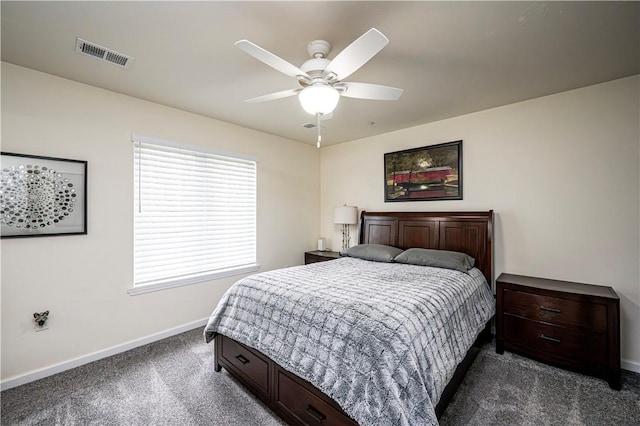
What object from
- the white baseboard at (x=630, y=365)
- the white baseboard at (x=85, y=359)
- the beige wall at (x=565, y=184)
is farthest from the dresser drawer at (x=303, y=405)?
the white baseboard at (x=630, y=365)

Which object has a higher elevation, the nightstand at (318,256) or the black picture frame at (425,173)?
the black picture frame at (425,173)

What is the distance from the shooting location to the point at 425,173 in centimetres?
374

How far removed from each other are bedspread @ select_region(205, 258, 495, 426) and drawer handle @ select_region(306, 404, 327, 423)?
8.1 inches

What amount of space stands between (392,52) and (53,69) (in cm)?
280

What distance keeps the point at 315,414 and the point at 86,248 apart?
254cm

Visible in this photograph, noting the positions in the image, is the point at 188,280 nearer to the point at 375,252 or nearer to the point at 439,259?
the point at 375,252

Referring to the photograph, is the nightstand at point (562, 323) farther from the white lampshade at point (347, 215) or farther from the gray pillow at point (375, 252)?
the white lampshade at point (347, 215)

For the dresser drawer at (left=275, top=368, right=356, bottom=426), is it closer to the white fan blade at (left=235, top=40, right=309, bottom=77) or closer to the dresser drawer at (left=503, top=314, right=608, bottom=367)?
the white fan blade at (left=235, top=40, right=309, bottom=77)

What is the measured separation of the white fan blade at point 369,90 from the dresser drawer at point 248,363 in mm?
2012

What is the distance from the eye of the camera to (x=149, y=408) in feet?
6.59

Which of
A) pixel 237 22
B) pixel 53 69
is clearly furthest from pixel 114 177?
pixel 237 22

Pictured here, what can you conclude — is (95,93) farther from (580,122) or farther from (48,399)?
(580,122)

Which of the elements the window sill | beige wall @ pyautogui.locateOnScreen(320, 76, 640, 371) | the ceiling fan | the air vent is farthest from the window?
beige wall @ pyautogui.locateOnScreen(320, 76, 640, 371)

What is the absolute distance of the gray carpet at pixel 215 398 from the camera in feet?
6.23
